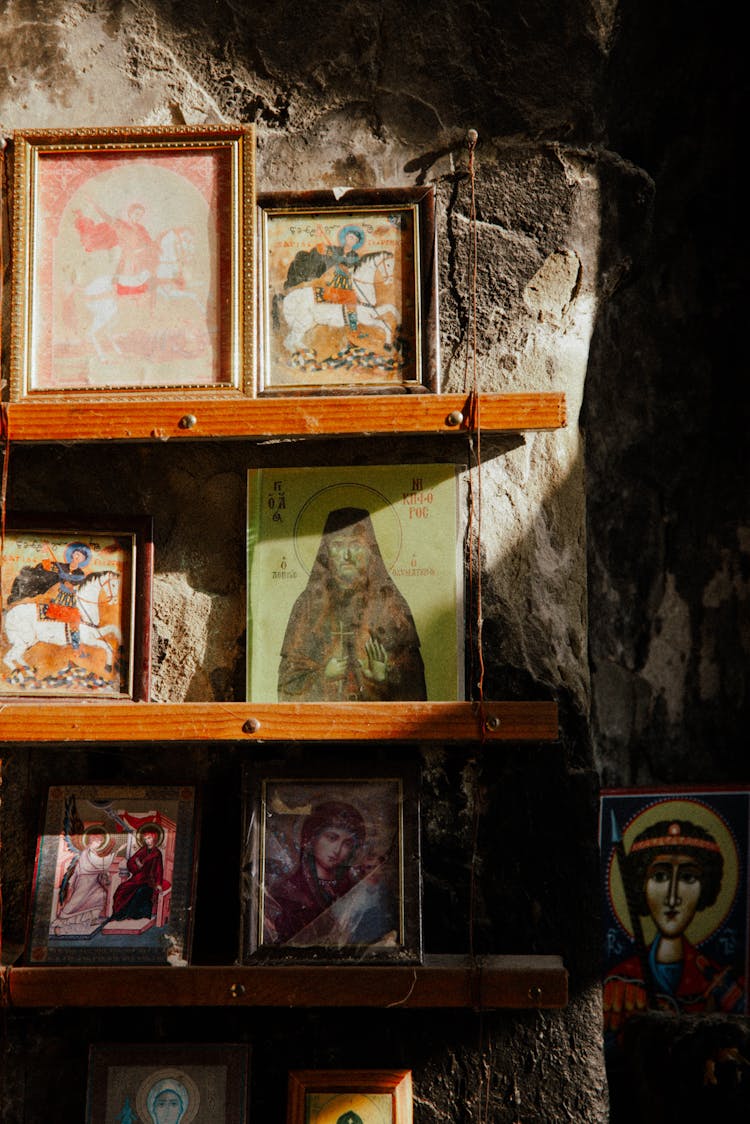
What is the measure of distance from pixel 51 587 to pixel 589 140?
1134 mm

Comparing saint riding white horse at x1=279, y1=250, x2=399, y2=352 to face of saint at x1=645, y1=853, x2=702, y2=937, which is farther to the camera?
face of saint at x1=645, y1=853, x2=702, y2=937

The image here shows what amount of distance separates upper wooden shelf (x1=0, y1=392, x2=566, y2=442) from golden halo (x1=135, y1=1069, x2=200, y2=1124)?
0.97 metres

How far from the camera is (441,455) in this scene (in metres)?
1.87

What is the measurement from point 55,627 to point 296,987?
2.14ft

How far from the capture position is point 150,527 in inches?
71.9

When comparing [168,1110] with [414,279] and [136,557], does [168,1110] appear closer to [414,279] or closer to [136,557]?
[136,557]

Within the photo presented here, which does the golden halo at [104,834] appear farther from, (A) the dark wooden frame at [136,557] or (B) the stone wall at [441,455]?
(A) the dark wooden frame at [136,557]

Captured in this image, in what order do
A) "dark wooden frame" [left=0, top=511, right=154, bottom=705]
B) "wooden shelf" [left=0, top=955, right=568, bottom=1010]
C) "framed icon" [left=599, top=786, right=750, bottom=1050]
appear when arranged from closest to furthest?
"wooden shelf" [left=0, top=955, right=568, bottom=1010] → "dark wooden frame" [left=0, top=511, right=154, bottom=705] → "framed icon" [left=599, top=786, right=750, bottom=1050]

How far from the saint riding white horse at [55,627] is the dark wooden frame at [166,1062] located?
59 centimetres

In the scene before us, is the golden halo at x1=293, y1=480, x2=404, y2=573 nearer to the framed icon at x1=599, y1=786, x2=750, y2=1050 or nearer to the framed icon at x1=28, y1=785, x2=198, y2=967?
the framed icon at x1=28, y1=785, x2=198, y2=967

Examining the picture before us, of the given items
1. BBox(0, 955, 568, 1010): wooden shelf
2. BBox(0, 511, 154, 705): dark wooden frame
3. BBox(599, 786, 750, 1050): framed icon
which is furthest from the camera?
BBox(599, 786, 750, 1050): framed icon

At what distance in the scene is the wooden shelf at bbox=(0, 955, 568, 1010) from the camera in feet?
5.52

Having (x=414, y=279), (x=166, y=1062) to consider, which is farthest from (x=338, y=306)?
(x=166, y=1062)

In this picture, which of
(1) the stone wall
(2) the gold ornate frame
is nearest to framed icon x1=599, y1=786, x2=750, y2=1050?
(1) the stone wall
